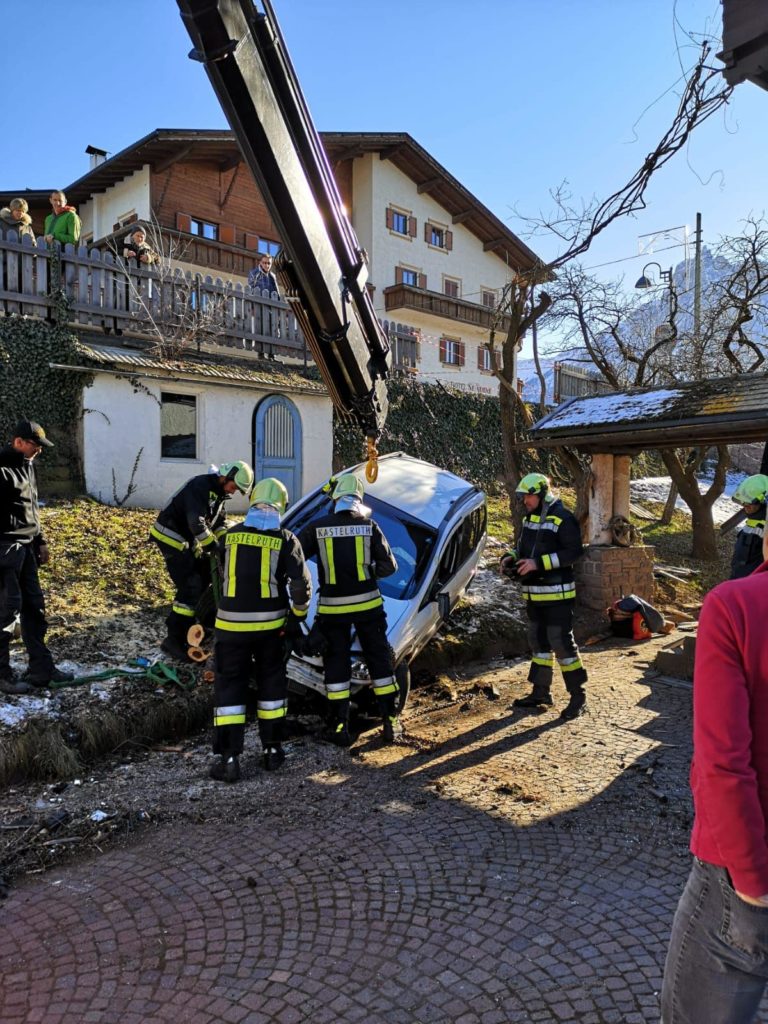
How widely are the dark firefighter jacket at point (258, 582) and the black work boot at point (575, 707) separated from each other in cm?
263

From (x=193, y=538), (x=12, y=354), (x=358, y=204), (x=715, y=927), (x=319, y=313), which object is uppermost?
(x=358, y=204)

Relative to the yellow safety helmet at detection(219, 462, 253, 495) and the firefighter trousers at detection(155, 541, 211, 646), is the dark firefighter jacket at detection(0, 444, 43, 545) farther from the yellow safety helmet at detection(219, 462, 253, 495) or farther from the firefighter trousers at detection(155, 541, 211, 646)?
the yellow safety helmet at detection(219, 462, 253, 495)

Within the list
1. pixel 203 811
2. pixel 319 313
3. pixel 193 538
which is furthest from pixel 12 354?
pixel 203 811

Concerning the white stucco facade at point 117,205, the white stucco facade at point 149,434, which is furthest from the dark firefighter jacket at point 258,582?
the white stucco facade at point 117,205

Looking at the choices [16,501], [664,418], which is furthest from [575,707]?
[16,501]

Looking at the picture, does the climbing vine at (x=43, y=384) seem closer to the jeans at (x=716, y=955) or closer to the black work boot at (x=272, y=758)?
the black work boot at (x=272, y=758)

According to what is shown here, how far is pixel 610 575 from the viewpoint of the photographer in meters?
9.95

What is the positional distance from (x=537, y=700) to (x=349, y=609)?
2.14 m

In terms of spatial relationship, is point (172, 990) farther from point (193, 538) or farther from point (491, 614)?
point (491, 614)

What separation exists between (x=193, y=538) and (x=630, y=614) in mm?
5951

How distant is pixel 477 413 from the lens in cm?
1905

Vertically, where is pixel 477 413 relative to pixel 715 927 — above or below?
above

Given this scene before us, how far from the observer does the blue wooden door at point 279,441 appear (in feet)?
41.7

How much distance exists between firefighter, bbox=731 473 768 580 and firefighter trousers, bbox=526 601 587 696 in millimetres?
1567
